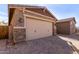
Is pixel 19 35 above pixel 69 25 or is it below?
below

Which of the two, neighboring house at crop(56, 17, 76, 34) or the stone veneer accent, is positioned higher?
neighboring house at crop(56, 17, 76, 34)

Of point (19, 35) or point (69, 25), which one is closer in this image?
point (19, 35)

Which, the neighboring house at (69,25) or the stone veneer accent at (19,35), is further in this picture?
the stone veneer accent at (19,35)

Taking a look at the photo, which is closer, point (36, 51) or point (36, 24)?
point (36, 51)

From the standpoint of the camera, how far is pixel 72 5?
11.6ft

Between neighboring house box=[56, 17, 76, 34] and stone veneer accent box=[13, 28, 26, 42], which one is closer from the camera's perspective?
neighboring house box=[56, 17, 76, 34]

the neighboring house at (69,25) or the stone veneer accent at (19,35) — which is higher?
the neighboring house at (69,25)
